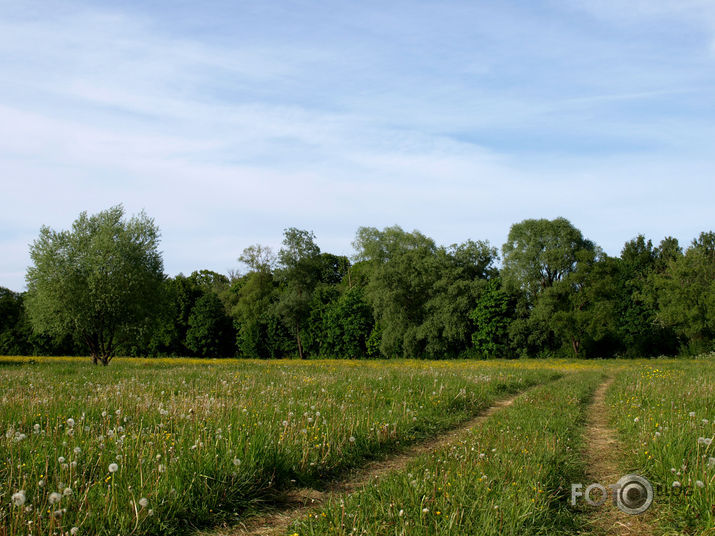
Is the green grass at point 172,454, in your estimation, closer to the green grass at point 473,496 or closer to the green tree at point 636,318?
the green grass at point 473,496

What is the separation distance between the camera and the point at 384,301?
173 ft

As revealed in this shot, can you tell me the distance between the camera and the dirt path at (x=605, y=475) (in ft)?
16.0

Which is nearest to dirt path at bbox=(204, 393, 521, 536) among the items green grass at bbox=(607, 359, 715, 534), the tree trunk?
green grass at bbox=(607, 359, 715, 534)

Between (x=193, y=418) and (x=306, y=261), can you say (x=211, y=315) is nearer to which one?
(x=306, y=261)

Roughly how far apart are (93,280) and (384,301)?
95.5 feet

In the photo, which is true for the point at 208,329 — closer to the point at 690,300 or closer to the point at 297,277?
A: the point at 297,277

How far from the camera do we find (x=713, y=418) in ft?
28.7

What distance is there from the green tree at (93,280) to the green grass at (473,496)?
100 feet

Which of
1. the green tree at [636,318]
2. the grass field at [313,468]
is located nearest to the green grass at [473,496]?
the grass field at [313,468]

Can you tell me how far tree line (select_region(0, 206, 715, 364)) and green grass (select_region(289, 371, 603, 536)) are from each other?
3086cm

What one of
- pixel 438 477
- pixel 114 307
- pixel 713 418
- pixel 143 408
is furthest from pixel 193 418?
pixel 114 307

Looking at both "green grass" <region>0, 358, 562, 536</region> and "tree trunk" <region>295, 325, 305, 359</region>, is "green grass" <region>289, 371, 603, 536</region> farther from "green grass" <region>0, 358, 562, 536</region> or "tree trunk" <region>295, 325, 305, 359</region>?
"tree trunk" <region>295, 325, 305, 359</region>

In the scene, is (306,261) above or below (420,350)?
above

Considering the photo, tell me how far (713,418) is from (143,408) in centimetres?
1013
